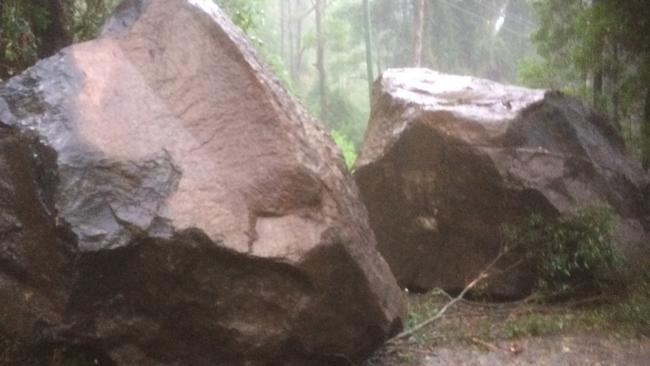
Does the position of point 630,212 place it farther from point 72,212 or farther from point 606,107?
point 72,212

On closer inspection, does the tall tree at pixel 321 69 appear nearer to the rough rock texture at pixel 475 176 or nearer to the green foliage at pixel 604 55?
the green foliage at pixel 604 55

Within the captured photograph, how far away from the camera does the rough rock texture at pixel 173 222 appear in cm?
430

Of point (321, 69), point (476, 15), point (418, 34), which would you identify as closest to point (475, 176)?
point (418, 34)

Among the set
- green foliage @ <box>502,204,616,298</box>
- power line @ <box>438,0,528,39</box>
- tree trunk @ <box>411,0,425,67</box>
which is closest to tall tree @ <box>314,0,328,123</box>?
power line @ <box>438,0,528,39</box>

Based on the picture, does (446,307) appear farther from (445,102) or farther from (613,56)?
(613,56)

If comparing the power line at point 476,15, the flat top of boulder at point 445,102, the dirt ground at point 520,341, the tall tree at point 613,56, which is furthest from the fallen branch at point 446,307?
the power line at point 476,15

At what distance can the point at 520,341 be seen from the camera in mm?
6078

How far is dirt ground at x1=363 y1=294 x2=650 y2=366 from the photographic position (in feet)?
18.3

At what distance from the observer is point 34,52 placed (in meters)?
6.87

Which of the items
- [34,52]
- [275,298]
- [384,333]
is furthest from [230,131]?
[34,52]

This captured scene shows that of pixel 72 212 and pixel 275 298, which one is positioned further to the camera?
pixel 275 298

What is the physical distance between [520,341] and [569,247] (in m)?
1.54

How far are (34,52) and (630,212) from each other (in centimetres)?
688

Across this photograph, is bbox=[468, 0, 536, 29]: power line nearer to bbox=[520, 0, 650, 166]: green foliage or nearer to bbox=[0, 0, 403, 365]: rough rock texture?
bbox=[520, 0, 650, 166]: green foliage
